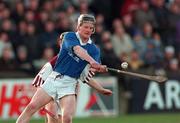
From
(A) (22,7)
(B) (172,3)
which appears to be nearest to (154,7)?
(B) (172,3)

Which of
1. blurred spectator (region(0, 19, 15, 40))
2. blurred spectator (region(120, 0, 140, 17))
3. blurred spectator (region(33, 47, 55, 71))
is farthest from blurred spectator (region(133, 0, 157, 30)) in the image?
blurred spectator (region(0, 19, 15, 40))

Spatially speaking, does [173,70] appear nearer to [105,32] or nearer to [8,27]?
[105,32]

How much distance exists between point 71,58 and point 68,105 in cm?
73

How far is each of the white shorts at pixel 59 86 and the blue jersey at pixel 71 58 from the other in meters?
0.08

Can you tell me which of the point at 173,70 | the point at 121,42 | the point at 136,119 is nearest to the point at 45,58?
the point at 121,42

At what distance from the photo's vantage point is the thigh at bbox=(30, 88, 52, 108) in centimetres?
1093

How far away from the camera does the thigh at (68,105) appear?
10719mm

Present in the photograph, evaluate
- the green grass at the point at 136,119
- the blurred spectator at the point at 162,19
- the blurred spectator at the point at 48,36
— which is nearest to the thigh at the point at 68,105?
the green grass at the point at 136,119

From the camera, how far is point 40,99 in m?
11.0

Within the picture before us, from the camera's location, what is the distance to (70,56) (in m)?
11.0

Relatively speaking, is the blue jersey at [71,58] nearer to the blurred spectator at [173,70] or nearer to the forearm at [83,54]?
the forearm at [83,54]

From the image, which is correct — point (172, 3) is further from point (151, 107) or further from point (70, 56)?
point (70, 56)

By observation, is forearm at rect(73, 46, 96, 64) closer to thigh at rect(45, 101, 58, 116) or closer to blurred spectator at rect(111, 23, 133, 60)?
thigh at rect(45, 101, 58, 116)

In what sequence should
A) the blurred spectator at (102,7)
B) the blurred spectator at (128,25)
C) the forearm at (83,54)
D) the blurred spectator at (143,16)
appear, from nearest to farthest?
the forearm at (83,54) → the blurred spectator at (128,25) → the blurred spectator at (143,16) → the blurred spectator at (102,7)
